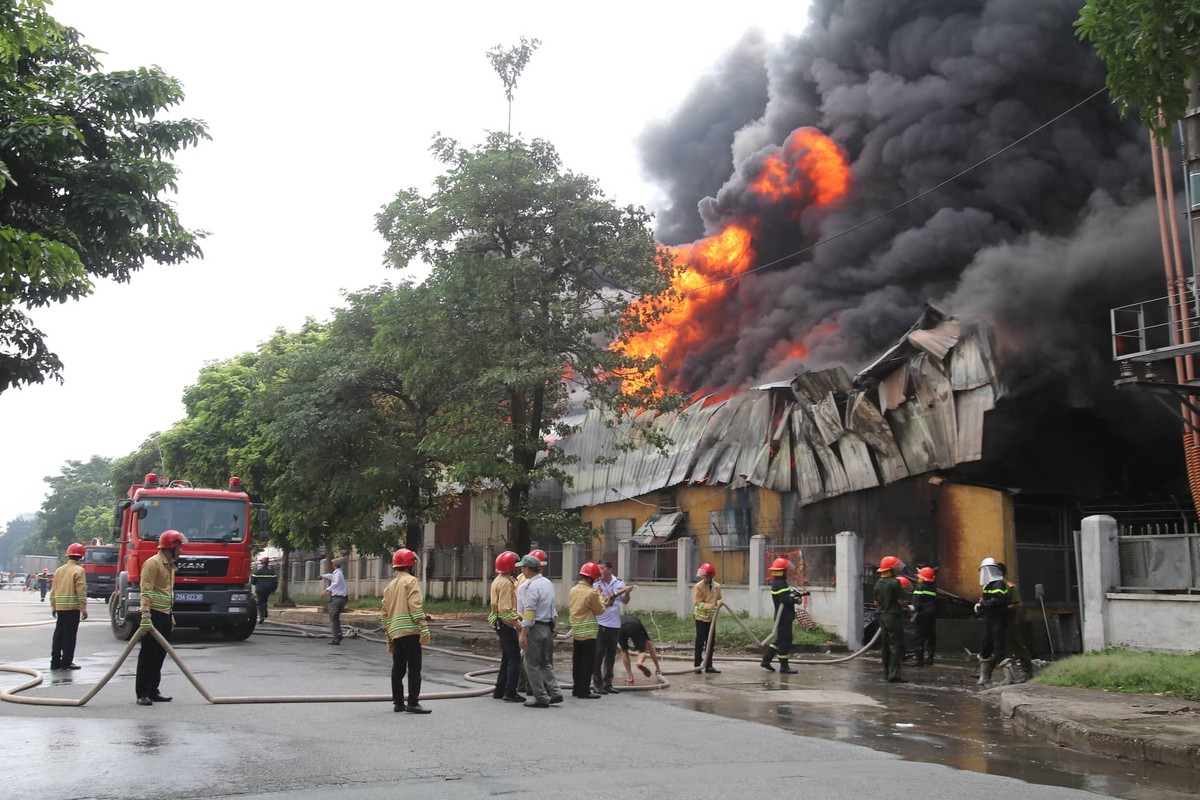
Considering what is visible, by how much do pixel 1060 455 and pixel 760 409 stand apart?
747 cm

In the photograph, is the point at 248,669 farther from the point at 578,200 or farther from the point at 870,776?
the point at 578,200

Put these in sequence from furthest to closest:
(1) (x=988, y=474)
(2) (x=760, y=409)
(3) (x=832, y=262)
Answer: (3) (x=832, y=262), (2) (x=760, y=409), (1) (x=988, y=474)

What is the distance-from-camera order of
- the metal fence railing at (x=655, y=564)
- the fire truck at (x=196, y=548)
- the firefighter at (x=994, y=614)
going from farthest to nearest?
the metal fence railing at (x=655, y=564) → the fire truck at (x=196, y=548) → the firefighter at (x=994, y=614)

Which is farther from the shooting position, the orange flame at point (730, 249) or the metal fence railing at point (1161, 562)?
the orange flame at point (730, 249)

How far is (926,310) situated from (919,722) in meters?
14.5

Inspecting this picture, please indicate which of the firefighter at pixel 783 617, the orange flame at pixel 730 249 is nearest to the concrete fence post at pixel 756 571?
the firefighter at pixel 783 617

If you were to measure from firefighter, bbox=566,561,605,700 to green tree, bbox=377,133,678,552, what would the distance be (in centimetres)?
1073

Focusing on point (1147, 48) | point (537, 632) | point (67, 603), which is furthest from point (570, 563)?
point (1147, 48)

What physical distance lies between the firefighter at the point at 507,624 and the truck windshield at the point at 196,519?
9.90 m

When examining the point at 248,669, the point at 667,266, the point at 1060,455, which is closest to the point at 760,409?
the point at 667,266

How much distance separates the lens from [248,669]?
14.5 meters

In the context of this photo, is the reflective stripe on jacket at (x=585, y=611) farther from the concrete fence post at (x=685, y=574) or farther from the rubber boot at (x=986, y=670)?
the concrete fence post at (x=685, y=574)

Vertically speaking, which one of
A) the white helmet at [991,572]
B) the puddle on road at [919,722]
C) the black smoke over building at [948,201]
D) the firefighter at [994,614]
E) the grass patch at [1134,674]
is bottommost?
the puddle on road at [919,722]

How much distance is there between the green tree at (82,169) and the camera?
1378 cm
